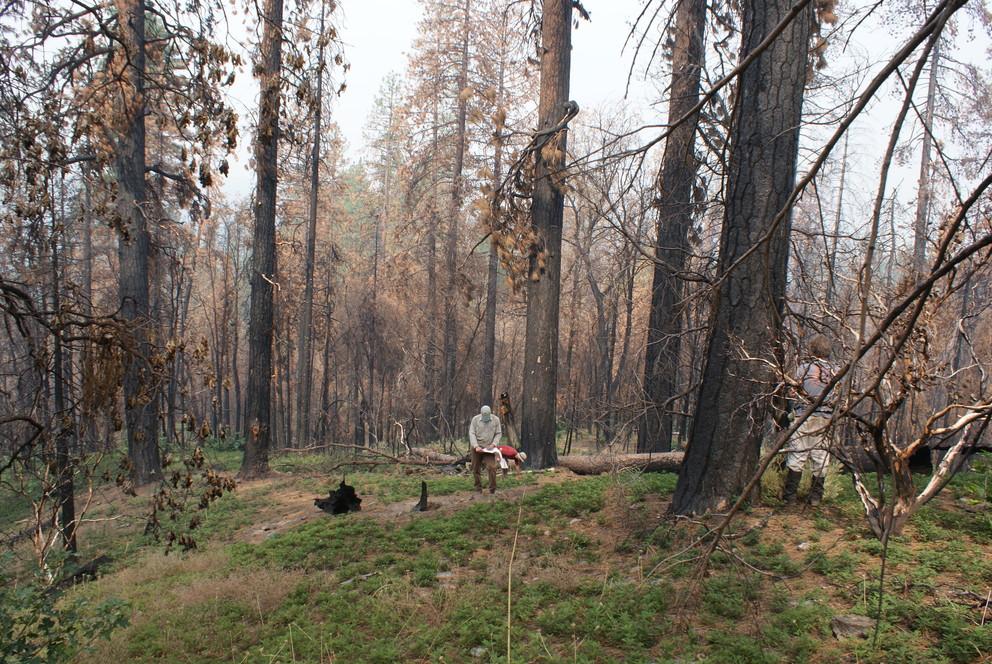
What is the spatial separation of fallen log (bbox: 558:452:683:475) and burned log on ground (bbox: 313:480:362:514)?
3710mm

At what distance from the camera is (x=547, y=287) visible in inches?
417

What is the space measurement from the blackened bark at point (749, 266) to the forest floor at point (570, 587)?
2.06 ft

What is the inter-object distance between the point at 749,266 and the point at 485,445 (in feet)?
17.5

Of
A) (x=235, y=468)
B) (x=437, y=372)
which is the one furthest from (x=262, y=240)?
(x=437, y=372)

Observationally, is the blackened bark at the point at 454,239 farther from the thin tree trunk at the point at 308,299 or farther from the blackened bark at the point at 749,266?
the blackened bark at the point at 749,266

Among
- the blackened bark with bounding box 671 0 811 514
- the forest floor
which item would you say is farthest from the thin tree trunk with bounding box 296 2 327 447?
the blackened bark with bounding box 671 0 811 514

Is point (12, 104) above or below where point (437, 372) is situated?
above

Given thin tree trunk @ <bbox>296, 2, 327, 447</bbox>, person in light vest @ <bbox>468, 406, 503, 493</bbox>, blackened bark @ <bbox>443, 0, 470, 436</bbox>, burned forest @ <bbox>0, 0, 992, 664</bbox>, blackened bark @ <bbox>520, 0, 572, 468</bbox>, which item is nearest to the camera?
burned forest @ <bbox>0, 0, 992, 664</bbox>

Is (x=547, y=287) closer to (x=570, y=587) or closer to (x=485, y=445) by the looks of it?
(x=485, y=445)

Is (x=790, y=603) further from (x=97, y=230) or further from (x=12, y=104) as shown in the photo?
(x=97, y=230)

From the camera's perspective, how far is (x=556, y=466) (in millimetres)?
10992

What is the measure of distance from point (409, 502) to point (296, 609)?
12.5 ft

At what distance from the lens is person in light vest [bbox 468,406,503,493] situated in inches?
358

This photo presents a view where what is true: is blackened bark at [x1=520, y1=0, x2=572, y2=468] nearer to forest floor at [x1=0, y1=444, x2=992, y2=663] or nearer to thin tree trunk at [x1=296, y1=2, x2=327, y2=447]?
forest floor at [x1=0, y1=444, x2=992, y2=663]
